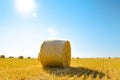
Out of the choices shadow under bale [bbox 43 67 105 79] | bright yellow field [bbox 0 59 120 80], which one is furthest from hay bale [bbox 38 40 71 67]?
shadow under bale [bbox 43 67 105 79]

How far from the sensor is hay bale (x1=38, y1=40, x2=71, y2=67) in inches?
640

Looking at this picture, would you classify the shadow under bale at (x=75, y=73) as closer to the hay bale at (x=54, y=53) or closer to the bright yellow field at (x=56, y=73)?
the bright yellow field at (x=56, y=73)

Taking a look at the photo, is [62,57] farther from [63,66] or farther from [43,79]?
[43,79]

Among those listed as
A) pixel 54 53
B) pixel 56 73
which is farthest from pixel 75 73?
pixel 54 53

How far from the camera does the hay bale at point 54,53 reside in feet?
53.4

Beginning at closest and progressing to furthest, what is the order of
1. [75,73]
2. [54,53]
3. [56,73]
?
[56,73] < [75,73] < [54,53]

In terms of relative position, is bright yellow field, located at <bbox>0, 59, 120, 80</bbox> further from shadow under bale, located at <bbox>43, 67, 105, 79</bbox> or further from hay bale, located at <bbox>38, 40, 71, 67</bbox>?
hay bale, located at <bbox>38, 40, 71, 67</bbox>

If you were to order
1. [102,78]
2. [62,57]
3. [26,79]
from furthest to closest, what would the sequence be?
[62,57] → [102,78] → [26,79]

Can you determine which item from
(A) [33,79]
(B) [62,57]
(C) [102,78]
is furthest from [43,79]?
(B) [62,57]

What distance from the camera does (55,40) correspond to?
1691 cm

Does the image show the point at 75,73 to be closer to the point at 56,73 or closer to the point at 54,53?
the point at 56,73

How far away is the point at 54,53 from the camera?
16250 mm

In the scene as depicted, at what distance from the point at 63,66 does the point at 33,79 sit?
21.5ft

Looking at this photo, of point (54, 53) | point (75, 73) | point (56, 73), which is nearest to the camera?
point (56, 73)
